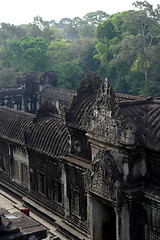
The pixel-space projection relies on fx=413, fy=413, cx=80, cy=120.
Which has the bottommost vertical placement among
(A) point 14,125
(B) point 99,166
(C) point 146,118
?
(A) point 14,125

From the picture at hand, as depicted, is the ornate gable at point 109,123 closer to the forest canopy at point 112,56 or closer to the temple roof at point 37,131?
the temple roof at point 37,131

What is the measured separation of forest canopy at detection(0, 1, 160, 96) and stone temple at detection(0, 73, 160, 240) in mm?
34468

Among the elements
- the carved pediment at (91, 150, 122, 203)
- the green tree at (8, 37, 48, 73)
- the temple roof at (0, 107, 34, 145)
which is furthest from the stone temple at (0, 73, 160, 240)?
the green tree at (8, 37, 48, 73)

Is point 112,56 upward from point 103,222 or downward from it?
upward

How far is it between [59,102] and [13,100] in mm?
6914

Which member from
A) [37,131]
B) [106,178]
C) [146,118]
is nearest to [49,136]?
[37,131]

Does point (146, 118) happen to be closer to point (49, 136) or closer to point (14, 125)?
point (49, 136)

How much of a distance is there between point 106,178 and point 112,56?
53.0 metres

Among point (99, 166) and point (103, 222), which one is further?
point (103, 222)

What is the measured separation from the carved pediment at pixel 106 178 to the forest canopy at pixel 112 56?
131 ft

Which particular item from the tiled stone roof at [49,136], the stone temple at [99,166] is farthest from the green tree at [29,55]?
the stone temple at [99,166]

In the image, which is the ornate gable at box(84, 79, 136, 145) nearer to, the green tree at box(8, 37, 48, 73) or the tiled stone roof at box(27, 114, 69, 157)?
the tiled stone roof at box(27, 114, 69, 157)

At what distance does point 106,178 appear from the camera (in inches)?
601

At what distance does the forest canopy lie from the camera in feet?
191
